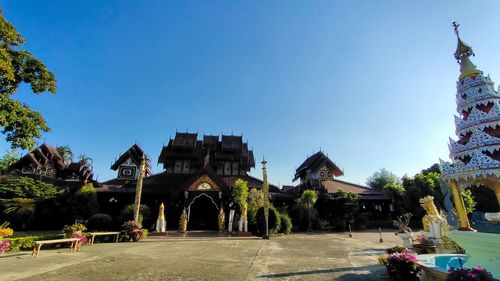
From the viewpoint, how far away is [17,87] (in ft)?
51.4

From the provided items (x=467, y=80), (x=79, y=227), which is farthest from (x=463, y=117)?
(x=79, y=227)

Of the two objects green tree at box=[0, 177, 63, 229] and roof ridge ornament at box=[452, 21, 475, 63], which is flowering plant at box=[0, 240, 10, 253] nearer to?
green tree at box=[0, 177, 63, 229]

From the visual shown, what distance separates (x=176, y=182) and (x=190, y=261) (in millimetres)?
18525

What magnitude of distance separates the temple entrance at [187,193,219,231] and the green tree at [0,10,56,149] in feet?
44.6

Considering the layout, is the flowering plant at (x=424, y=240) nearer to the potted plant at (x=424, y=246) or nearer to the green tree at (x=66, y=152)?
the potted plant at (x=424, y=246)

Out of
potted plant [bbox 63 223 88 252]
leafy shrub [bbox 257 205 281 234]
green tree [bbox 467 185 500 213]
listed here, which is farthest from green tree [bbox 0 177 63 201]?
green tree [bbox 467 185 500 213]

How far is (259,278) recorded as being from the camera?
6.88 meters

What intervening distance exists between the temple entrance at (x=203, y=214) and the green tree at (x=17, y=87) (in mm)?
13593

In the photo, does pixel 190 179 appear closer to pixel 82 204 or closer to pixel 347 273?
pixel 82 204

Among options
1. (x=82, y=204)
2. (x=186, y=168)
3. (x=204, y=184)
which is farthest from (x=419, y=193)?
(x=82, y=204)

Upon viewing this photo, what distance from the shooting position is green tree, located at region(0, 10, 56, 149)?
Answer: 46.8 feet

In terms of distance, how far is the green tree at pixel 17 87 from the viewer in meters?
14.3

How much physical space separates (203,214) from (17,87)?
17.7 m

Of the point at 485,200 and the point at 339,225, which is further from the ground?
the point at 485,200
